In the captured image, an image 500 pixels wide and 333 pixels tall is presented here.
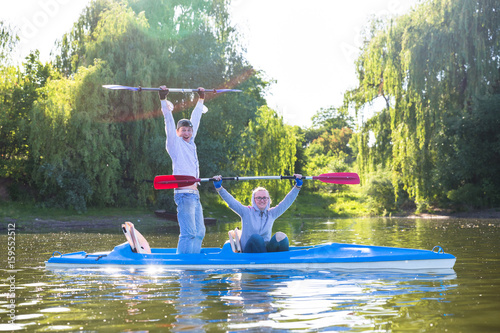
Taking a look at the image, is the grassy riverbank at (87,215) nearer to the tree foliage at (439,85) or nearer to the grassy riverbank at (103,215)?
the grassy riverbank at (103,215)

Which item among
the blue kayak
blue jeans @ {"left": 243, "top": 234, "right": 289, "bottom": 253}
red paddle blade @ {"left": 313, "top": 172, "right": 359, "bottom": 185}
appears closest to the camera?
the blue kayak

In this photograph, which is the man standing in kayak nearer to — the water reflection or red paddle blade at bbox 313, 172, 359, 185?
the water reflection

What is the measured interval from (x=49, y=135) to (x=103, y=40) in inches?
164

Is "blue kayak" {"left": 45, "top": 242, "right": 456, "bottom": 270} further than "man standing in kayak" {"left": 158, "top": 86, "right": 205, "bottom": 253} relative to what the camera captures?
No

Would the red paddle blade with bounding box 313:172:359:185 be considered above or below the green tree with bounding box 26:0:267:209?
below

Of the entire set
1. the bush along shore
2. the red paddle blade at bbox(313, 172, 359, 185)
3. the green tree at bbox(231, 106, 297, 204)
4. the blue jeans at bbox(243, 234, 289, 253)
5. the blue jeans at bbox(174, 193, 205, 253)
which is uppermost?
the green tree at bbox(231, 106, 297, 204)

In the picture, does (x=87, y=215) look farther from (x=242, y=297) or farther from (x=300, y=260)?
(x=242, y=297)

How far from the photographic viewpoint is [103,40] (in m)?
20.2

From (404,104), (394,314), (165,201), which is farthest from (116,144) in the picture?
(394,314)

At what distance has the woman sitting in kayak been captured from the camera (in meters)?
6.33

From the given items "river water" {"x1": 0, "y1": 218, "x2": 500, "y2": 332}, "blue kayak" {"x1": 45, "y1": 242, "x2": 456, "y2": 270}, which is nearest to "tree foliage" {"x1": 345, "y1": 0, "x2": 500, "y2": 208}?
"river water" {"x1": 0, "y1": 218, "x2": 500, "y2": 332}

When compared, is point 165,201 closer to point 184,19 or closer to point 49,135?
point 49,135

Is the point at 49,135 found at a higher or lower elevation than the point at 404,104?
lower

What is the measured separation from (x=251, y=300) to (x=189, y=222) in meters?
2.25
